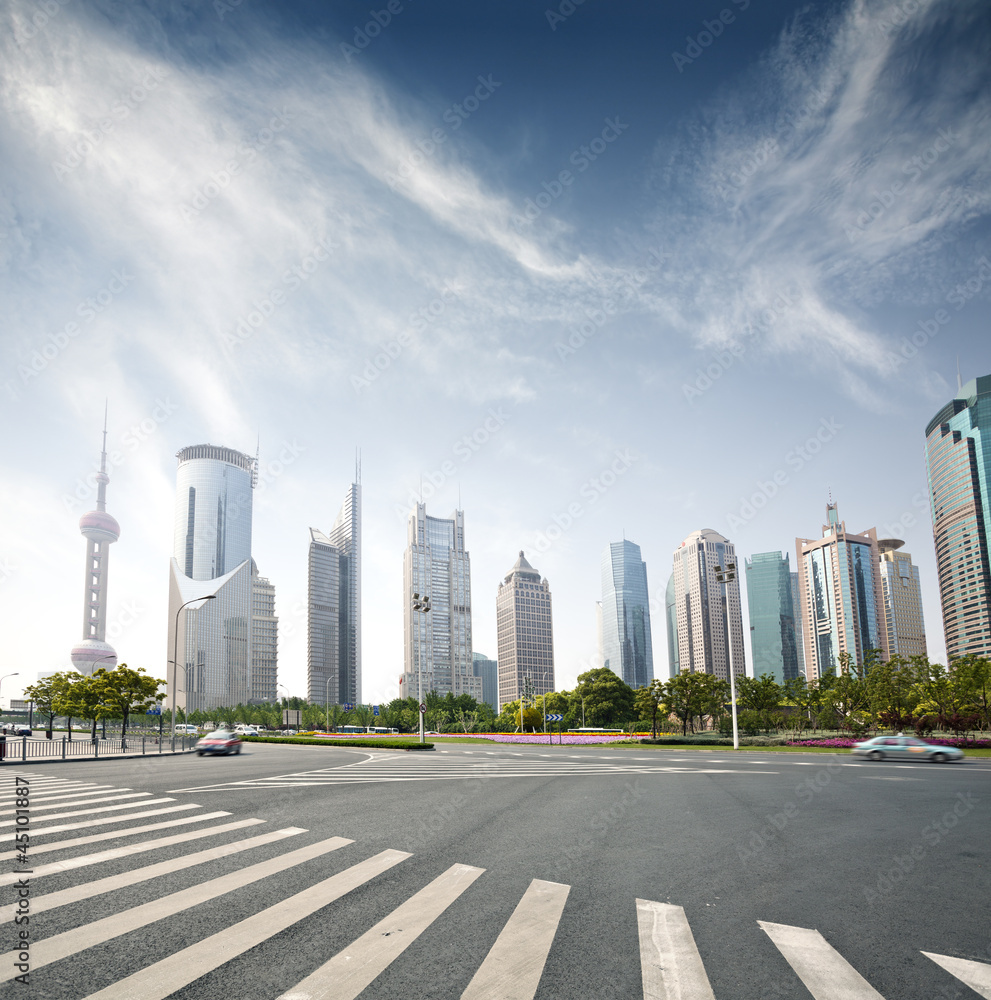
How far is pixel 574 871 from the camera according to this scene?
318 inches

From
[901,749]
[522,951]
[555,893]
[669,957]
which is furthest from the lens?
[901,749]

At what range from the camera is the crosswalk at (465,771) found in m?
18.9

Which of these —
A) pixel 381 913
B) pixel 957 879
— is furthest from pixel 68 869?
pixel 957 879

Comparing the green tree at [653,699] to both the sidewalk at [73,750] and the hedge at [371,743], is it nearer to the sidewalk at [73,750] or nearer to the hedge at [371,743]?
the hedge at [371,743]

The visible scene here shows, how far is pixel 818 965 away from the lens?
16.9 ft

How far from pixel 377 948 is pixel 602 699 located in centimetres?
9159

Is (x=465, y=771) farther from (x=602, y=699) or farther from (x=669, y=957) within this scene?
(x=602, y=699)

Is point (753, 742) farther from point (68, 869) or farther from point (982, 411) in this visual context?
point (982, 411)

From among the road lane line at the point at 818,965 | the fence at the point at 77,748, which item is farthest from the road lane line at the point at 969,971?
the fence at the point at 77,748

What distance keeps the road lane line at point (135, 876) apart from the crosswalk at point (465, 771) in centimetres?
782

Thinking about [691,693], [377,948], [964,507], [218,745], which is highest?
[964,507]

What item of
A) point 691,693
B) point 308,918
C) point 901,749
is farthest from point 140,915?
point 691,693

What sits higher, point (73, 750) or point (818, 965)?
point (818, 965)

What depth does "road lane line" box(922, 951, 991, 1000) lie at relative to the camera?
15.4ft
